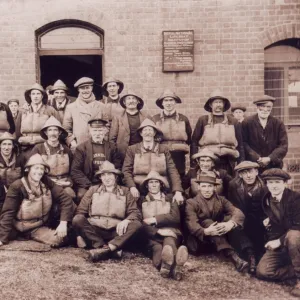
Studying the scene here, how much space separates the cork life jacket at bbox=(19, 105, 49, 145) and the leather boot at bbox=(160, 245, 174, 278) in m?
2.72

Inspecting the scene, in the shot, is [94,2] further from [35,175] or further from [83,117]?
[35,175]

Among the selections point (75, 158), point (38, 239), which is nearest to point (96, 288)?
point (38, 239)

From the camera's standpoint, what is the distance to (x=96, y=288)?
17.3 feet

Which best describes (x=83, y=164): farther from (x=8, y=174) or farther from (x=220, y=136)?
(x=220, y=136)

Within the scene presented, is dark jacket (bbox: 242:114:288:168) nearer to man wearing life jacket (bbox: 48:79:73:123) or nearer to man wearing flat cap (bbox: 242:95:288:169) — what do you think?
man wearing flat cap (bbox: 242:95:288:169)

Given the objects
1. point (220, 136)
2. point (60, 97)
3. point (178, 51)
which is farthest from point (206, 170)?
point (178, 51)

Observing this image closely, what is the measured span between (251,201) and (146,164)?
1478 mm

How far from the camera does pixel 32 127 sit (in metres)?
7.33

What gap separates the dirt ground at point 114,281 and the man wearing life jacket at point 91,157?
110cm

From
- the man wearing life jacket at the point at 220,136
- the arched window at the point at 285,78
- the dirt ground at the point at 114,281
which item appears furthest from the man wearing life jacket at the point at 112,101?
the arched window at the point at 285,78

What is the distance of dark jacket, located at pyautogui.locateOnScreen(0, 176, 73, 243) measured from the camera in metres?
6.19

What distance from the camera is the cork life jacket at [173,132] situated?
288 inches

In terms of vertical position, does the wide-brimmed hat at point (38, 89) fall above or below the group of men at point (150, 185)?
above

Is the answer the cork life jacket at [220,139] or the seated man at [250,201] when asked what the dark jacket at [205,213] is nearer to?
the seated man at [250,201]
